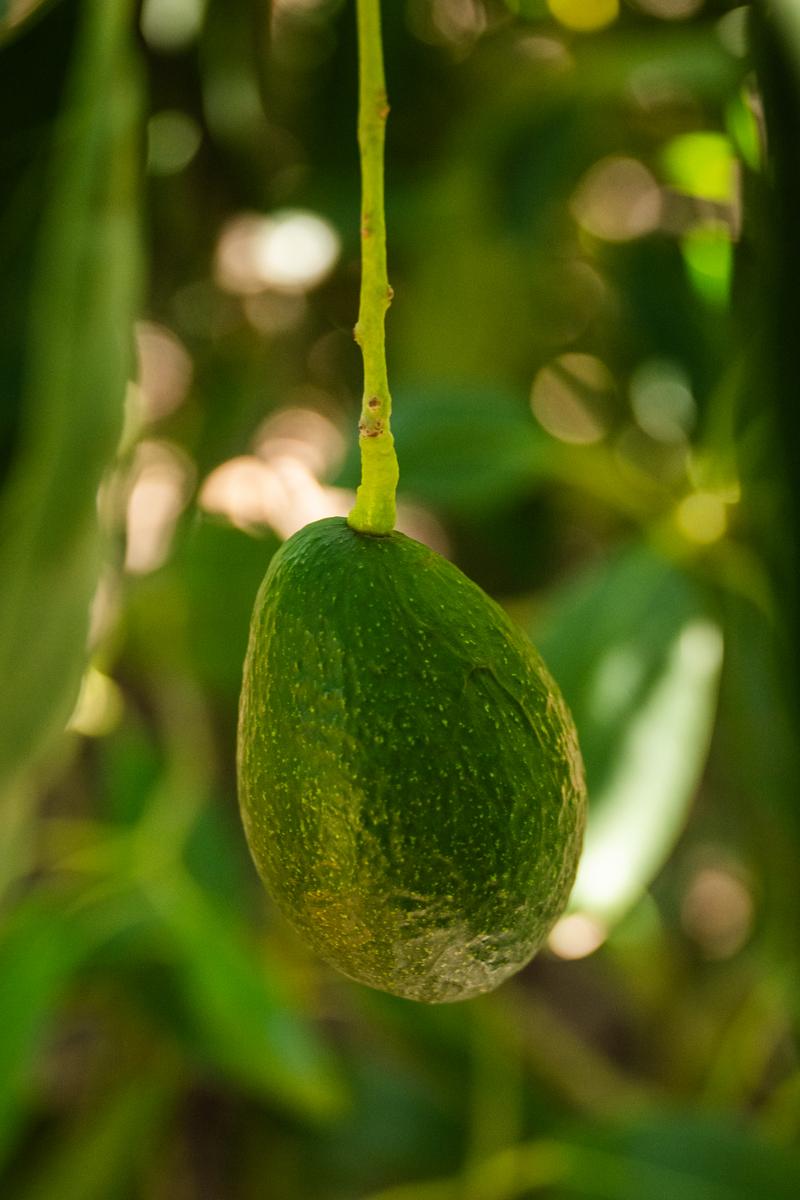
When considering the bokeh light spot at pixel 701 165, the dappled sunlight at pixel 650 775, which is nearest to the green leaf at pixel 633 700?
the dappled sunlight at pixel 650 775

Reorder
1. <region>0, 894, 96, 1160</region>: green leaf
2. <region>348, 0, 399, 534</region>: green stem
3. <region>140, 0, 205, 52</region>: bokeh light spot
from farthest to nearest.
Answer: <region>140, 0, 205, 52</region>: bokeh light spot
<region>0, 894, 96, 1160</region>: green leaf
<region>348, 0, 399, 534</region>: green stem

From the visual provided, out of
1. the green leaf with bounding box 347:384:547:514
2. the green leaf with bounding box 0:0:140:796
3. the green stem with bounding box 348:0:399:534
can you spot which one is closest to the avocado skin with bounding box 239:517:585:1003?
the green stem with bounding box 348:0:399:534

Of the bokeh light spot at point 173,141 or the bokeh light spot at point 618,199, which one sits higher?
the bokeh light spot at point 173,141

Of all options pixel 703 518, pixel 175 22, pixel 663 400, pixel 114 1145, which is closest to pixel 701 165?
pixel 663 400

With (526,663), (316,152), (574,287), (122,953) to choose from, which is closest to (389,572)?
(526,663)

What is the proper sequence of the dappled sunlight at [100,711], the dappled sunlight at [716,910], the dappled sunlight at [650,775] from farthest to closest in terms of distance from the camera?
the dappled sunlight at [716,910], the dappled sunlight at [100,711], the dappled sunlight at [650,775]

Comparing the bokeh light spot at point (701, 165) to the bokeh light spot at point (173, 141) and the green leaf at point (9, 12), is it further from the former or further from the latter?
the green leaf at point (9, 12)

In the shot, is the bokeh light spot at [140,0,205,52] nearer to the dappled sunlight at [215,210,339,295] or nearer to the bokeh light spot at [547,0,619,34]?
the dappled sunlight at [215,210,339,295]
